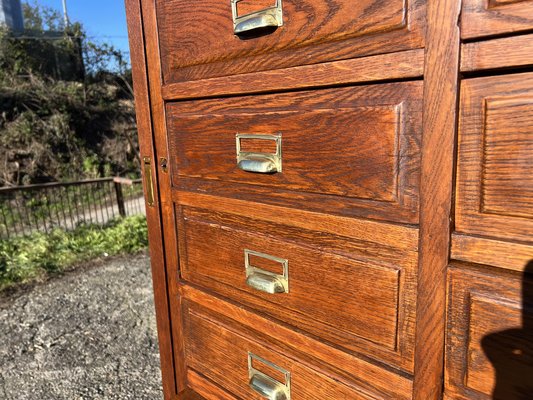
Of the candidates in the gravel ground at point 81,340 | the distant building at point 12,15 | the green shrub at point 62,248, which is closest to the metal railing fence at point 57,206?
the green shrub at point 62,248

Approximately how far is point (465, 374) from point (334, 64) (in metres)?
0.57

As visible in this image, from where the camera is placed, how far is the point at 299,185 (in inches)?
34.0

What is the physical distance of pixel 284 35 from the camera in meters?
0.83

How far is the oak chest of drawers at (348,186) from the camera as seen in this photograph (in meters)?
0.64

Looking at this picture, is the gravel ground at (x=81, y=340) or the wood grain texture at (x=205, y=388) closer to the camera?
the wood grain texture at (x=205, y=388)

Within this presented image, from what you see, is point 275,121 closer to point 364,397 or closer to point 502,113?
point 502,113

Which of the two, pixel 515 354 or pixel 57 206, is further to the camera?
pixel 57 206

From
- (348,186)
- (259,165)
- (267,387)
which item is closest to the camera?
(348,186)

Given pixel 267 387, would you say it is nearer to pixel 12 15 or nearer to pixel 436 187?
pixel 436 187

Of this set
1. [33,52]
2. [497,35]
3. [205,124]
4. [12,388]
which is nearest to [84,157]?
[33,52]

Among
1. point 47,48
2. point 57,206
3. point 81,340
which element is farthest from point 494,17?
point 47,48

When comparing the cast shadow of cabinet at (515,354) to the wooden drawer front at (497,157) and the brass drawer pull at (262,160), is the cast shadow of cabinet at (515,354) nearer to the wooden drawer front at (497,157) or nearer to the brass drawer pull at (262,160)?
the wooden drawer front at (497,157)

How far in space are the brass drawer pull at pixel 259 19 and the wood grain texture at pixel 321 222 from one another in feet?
1.18

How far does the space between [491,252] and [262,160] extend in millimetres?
452
